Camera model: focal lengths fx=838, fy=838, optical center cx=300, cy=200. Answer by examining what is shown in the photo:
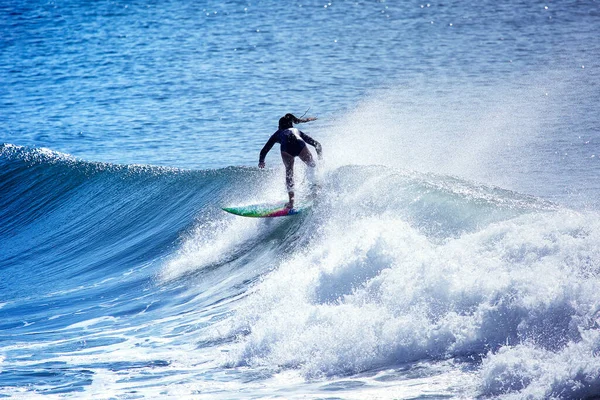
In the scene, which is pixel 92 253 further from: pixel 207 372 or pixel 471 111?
pixel 471 111

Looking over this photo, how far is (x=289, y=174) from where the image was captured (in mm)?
13258

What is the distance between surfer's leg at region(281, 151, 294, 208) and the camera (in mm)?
13094

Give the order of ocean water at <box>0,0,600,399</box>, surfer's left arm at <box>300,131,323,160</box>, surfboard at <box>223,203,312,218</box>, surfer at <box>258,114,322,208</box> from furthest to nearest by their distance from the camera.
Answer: surfboard at <box>223,203,312,218</box> < surfer at <box>258,114,322,208</box> < surfer's left arm at <box>300,131,323,160</box> < ocean water at <box>0,0,600,399</box>

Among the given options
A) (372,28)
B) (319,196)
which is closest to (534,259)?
(319,196)

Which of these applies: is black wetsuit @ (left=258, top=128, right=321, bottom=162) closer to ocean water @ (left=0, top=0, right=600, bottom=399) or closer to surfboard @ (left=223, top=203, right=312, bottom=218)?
ocean water @ (left=0, top=0, right=600, bottom=399)

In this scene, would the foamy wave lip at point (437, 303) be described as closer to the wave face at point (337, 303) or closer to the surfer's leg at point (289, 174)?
the wave face at point (337, 303)

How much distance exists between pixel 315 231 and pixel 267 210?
1.43m

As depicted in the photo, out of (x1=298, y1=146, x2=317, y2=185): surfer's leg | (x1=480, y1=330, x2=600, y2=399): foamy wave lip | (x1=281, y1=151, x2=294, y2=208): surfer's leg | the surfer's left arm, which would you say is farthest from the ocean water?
the surfer's left arm

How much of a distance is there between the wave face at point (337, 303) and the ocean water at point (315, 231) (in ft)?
0.10

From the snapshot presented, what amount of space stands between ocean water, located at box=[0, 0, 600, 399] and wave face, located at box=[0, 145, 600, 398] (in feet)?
0.10

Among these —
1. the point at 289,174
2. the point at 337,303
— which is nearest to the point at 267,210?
the point at 289,174

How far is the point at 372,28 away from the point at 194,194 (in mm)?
33516

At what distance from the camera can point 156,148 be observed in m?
24.9

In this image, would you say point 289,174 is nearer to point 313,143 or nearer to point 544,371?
point 313,143
